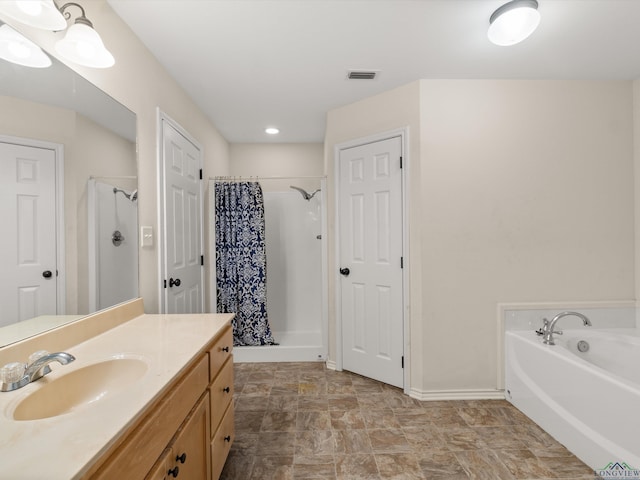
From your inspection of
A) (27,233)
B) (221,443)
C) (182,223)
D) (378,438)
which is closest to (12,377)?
(27,233)

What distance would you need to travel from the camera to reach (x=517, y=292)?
7.45ft

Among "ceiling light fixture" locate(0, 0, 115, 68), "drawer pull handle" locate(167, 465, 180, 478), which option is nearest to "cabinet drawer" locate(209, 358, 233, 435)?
"drawer pull handle" locate(167, 465, 180, 478)

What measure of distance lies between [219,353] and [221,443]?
408mm

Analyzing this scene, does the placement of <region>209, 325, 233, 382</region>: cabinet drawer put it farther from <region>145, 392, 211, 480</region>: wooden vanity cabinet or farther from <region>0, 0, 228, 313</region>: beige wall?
<region>0, 0, 228, 313</region>: beige wall

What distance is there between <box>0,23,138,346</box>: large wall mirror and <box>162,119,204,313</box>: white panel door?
0.51 m

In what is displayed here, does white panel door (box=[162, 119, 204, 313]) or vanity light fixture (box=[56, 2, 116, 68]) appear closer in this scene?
vanity light fixture (box=[56, 2, 116, 68])

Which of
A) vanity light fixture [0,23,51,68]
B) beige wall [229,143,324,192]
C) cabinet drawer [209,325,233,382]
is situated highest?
beige wall [229,143,324,192]

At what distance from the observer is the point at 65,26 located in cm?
101

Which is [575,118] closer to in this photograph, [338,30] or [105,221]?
[338,30]

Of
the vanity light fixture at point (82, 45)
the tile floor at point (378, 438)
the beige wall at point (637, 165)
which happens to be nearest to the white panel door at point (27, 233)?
the vanity light fixture at point (82, 45)

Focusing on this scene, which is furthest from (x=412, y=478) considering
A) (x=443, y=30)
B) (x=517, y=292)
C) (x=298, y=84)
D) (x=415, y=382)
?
(x=298, y=84)

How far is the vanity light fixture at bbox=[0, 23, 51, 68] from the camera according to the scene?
972 mm

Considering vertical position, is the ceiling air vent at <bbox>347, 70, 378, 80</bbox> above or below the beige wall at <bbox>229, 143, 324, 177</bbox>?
above

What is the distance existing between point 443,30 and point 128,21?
1730mm
